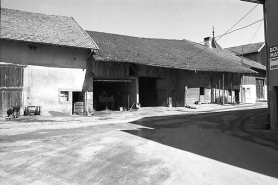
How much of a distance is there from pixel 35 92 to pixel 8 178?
41.3 feet

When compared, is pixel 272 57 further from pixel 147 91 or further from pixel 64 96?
A: pixel 147 91

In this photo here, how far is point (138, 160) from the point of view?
5.27 m

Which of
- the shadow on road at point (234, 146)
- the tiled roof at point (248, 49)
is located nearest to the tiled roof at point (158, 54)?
the tiled roof at point (248, 49)

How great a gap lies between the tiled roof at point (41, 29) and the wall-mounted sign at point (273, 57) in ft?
41.1

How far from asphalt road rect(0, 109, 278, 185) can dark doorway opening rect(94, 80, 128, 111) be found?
12.0 metres

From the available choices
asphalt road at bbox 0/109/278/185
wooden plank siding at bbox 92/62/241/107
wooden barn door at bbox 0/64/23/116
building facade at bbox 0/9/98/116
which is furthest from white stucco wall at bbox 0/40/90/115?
asphalt road at bbox 0/109/278/185

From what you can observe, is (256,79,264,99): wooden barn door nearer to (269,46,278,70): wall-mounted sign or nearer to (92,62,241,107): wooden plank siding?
(92,62,241,107): wooden plank siding

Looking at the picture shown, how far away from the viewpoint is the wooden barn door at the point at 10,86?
13.8 meters

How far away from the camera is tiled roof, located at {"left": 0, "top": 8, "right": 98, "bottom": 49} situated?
1432 centimetres

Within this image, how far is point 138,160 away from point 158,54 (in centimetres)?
1890

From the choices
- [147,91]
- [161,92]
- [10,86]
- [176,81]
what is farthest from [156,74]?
[10,86]

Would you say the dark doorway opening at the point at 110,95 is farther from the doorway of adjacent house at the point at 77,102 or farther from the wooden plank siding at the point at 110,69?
the doorway of adjacent house at the point at 77,102

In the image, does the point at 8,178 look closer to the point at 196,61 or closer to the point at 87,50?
the point at 87,50

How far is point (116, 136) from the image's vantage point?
8.18m
